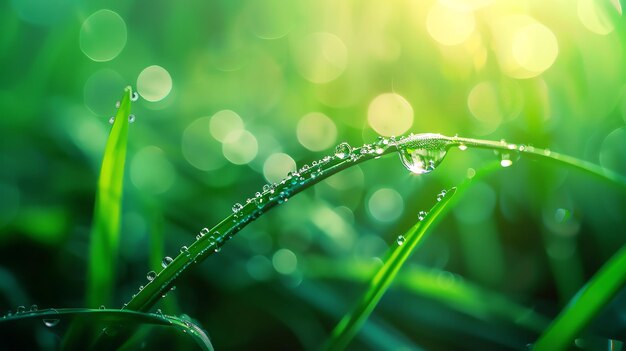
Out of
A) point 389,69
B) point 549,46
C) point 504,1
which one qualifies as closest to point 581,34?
point 549,46

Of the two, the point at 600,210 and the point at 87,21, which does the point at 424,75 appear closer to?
the point at 600,210

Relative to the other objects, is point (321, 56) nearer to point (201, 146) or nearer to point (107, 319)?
point (201, 146)

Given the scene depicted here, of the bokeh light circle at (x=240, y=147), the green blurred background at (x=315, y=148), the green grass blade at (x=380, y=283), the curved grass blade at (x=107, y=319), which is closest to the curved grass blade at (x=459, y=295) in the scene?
the green blurred background at (x=315, y=148)

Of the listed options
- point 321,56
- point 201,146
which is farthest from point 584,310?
point 321,56

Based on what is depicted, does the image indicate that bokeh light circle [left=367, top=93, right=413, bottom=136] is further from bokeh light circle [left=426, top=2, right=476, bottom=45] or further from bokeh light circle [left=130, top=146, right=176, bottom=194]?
bokeh light circle [left=130, top=146, right=176, bottom=194]

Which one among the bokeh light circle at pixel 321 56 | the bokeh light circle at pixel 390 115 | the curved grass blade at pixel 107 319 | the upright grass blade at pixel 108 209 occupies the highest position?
the bokeh light circle at pixel 321 56

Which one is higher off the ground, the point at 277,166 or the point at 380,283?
the point at 277,166

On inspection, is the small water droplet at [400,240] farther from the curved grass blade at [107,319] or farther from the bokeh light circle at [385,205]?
the bokeh light circle at [385,205]
